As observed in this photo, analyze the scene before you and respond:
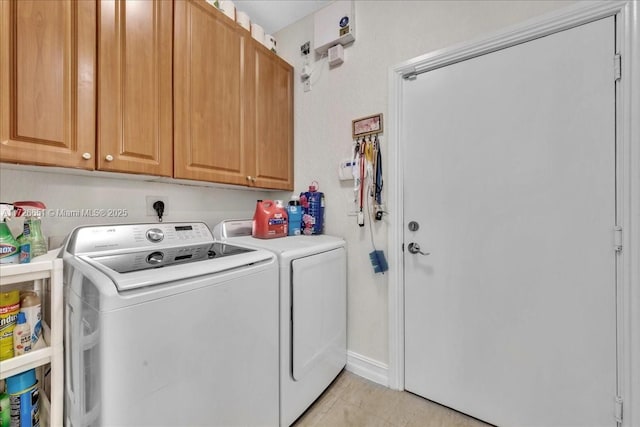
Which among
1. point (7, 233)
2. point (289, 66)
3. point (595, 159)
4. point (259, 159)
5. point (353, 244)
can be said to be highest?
point (289, 66)

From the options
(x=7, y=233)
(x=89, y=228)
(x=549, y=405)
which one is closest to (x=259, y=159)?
(x=89, y=228)

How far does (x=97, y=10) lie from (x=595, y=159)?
2.31 m

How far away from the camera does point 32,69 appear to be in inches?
37.6

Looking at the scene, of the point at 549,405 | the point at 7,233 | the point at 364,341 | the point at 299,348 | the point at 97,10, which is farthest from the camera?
the point at 364,341

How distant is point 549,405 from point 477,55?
1848 mm

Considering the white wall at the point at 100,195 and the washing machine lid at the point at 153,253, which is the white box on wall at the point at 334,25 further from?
the washing machine lid at the point at 153,253

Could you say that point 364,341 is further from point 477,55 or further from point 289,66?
point 289,66

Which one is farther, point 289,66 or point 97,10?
point 289,66

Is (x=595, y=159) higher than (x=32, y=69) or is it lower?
lower

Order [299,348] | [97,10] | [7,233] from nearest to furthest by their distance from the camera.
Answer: [7,233], [97,10], [299,348]

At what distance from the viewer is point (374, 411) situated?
1.48 meters

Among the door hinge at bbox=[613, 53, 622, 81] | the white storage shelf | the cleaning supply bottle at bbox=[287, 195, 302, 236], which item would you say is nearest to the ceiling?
the cleaning supply bottle at bbox=[287, 195, 302, 236]

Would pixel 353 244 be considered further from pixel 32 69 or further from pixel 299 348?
pixel 32 69

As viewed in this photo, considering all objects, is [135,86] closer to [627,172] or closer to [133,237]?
[133,237]
